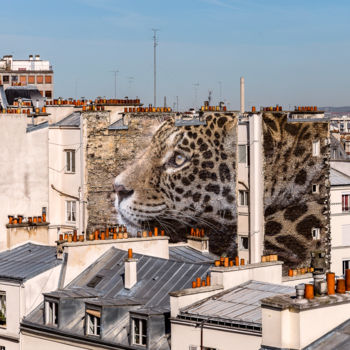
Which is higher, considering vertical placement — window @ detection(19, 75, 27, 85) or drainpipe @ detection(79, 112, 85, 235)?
window @ detection(19, 75, 27, 85)

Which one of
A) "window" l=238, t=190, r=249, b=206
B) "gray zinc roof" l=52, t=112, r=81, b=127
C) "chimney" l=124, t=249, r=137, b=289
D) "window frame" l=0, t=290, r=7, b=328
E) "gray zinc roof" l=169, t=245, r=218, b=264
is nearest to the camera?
"chimney" l=124, t=249, r=137, b=289

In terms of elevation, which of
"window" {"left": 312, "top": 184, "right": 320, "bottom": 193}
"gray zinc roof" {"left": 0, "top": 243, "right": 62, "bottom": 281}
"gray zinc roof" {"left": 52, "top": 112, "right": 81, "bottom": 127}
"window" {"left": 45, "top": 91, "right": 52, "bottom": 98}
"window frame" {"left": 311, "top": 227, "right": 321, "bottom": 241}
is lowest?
"window frame" {"left": 311, "top": 227, "right": 321, "bottom": 241}

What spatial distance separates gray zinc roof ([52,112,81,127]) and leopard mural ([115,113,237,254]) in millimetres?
3549

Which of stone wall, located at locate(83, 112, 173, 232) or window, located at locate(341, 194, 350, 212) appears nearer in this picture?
Result: stone wall, located at locate(83, 112, 173, 232)

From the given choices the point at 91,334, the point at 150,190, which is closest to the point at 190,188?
the point at 150,190

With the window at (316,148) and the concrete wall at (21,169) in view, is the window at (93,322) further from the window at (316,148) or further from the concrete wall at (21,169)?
the window at (316,148)

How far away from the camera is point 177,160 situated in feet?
196

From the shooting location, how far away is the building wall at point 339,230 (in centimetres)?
6519

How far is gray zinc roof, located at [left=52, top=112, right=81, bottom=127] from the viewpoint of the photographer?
197 ft

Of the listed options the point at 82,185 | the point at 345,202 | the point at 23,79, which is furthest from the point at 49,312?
the point at 23,79

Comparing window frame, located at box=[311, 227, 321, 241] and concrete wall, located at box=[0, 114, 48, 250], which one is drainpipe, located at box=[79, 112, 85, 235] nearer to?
concrete wall, located at box=[0, 114, 48, 250]

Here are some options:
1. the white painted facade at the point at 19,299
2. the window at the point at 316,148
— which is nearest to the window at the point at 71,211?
the window at the point at 316,148

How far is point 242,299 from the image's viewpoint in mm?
31797

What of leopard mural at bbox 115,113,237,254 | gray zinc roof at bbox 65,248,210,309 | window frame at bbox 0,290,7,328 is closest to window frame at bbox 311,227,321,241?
leopard mural at bbox 115,113,237,254
